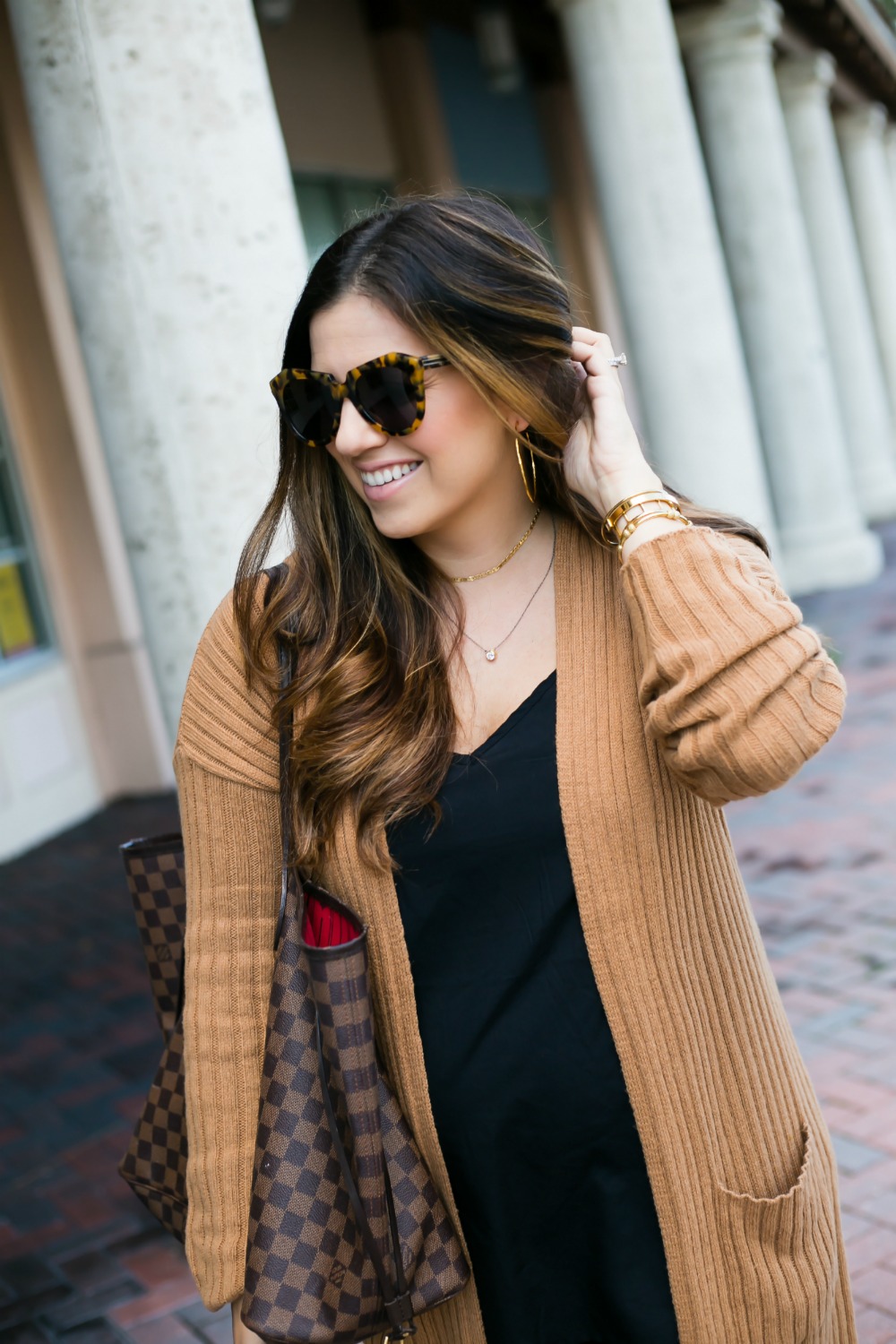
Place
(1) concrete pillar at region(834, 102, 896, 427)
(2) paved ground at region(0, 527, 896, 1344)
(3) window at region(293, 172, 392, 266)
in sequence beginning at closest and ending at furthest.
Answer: (2) paved ground at region(0, 527, 896, 1344), (3) window at region(293, 172, 392, 266), (1) concrete pillar at region(834, 102, 896, 427)


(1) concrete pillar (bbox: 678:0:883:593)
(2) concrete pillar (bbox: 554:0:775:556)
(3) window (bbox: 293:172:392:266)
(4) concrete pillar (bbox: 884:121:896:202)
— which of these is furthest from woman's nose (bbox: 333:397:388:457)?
(4) concrete pillar (bbox: 884:121:896:202)

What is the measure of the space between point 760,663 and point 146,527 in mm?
2161

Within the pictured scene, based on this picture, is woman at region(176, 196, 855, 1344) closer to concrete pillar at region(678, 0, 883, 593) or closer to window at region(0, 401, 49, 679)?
window at region(0, 401, 49, 679)

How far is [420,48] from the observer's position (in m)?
11.7

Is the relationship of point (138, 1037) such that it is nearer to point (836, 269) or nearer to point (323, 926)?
point (323, 926)

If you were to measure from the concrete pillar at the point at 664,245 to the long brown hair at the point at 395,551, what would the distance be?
6378 millimetres

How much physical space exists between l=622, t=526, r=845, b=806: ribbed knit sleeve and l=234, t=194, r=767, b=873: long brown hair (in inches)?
7.1

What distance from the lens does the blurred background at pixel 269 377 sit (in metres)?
3.15

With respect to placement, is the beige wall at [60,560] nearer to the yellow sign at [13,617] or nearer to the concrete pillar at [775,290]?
the yellow sign at [13,617]

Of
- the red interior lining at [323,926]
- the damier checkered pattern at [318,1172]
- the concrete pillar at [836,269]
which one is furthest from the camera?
the concrete pillar at [836,269]

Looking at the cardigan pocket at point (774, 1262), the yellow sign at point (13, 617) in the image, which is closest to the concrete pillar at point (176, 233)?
the cardigan pocket at point (774, 1262)

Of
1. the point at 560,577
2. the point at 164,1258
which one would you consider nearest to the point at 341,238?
the point at 560,577

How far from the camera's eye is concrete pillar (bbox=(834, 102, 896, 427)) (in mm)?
19500

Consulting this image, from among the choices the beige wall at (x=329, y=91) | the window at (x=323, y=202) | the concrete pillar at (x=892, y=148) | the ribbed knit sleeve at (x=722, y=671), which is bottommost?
the ribbed knit sleeve at (x=722, y=671)
